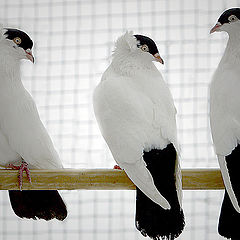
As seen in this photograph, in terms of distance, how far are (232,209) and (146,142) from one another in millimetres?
328

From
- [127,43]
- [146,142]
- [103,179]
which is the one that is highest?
[127,43]

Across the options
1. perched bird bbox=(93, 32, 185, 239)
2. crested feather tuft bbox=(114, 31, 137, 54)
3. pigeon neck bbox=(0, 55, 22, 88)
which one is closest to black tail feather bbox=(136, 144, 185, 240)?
perched bird bbox=(93, 32, 185, 239)

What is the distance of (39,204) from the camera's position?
160 centimetres

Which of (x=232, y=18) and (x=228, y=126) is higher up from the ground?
(x=232, y=18)

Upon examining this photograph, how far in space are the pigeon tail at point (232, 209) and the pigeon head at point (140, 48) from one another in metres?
0.45

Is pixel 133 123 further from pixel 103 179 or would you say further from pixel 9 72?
pixel 9 72

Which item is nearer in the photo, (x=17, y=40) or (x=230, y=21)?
(x=230, y=21)

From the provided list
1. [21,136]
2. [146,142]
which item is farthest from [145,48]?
[21,136]

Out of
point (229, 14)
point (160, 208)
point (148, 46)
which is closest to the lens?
point (160, 208)

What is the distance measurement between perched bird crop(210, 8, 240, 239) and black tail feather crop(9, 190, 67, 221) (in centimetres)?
55

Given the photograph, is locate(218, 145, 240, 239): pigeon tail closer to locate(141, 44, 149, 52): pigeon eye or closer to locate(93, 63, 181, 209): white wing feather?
locate(93, 63, 181, 209): white wing feather

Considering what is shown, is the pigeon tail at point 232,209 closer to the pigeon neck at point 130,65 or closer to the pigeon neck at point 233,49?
the pigeon neck at point 233,49

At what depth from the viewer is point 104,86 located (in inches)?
60.2

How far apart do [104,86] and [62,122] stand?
519 millimetres
